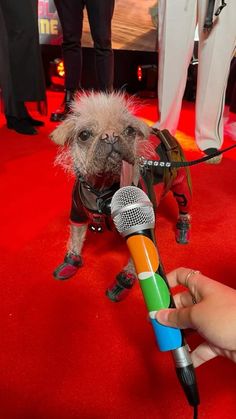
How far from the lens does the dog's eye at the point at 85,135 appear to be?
1.04 metres

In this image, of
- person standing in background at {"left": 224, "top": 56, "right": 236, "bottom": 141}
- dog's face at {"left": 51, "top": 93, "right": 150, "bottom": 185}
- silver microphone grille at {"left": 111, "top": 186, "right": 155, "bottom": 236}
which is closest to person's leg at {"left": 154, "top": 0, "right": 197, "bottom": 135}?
person standing in background at {"left": 224, "top": 56, "right": 236, "bottom": 141}

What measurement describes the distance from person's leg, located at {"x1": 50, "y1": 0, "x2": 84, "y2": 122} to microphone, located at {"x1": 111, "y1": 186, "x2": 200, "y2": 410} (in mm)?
2077

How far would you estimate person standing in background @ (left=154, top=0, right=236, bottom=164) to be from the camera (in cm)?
210

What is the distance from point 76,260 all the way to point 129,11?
325 centimetres

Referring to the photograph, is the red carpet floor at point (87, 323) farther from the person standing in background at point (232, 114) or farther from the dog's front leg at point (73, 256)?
the person standing in background at point (232, 114)

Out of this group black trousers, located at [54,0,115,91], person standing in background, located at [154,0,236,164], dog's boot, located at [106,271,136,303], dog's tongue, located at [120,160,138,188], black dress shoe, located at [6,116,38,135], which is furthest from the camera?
black dress shoe, located at [6,116,38,135]

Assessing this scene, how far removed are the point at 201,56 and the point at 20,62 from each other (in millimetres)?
1220

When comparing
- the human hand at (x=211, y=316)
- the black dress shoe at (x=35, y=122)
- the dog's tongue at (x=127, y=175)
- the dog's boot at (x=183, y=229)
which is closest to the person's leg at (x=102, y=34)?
the black dress shoe at (x=35, y=122)

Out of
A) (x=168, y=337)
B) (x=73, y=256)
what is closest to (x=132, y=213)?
(x=168, y=337)

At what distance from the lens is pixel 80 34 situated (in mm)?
2715

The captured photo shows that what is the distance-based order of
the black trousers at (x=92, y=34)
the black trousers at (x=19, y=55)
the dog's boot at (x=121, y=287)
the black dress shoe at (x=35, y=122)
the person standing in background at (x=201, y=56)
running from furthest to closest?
the black dress shoe at (x=35, y=122)
the black trousers at (x=92, y=34)
the black trousers at (x=19, y=55)
the person standing in background at (x=201, y=56)
the dog's boot at (x=121, y=287)

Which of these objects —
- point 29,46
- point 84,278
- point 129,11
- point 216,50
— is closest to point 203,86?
point 216,50

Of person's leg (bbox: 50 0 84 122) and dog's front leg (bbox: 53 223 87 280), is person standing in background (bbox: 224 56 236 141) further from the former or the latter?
dog's front leg (bbox: 53 223 87 280)

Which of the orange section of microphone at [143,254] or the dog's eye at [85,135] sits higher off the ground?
the dog's eye at [85,135]
